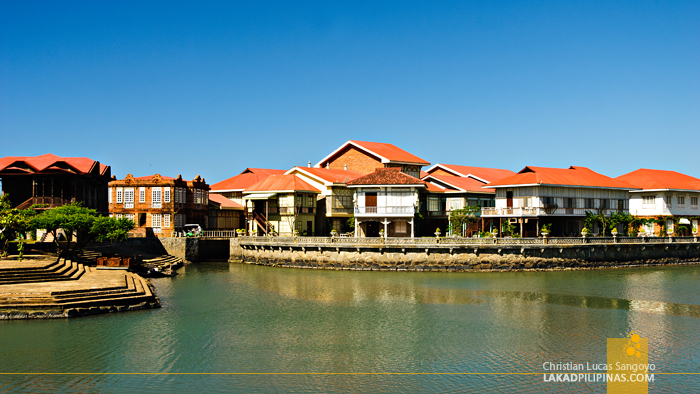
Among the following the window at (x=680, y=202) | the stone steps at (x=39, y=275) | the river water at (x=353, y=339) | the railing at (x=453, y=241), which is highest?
the window at (x=680, y=202)

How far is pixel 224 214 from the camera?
6950cm

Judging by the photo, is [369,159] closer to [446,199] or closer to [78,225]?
[446,199]

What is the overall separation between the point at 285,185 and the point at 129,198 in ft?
54.4

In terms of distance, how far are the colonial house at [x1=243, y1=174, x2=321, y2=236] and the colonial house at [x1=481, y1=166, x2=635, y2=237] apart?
60.8ft

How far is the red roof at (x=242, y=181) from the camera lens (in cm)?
7459

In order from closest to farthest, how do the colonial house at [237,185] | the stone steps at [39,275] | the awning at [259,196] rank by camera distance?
the stone steps at [39,275] < the awning at [259,196] < the colonial house at [237,185]

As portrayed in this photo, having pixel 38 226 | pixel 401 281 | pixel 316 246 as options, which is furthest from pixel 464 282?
pixel 38 226

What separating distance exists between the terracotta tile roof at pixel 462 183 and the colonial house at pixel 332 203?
11.9m

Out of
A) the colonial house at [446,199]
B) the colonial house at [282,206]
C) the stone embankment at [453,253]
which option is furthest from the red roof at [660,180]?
the colonial house at [282,206]

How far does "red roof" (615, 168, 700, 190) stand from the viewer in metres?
66.8

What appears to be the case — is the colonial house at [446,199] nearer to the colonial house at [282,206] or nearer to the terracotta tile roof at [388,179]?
the terracotta tile roof at [388,179]

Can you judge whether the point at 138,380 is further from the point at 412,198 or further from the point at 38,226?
the point at 412,198

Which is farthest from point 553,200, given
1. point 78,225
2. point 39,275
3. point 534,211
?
point 39,275

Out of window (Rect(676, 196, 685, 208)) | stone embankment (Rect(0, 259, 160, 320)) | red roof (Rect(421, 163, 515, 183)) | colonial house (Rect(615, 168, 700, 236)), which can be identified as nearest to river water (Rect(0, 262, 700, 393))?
A: stone embankment (Rect(0, 259, 160, 320))
